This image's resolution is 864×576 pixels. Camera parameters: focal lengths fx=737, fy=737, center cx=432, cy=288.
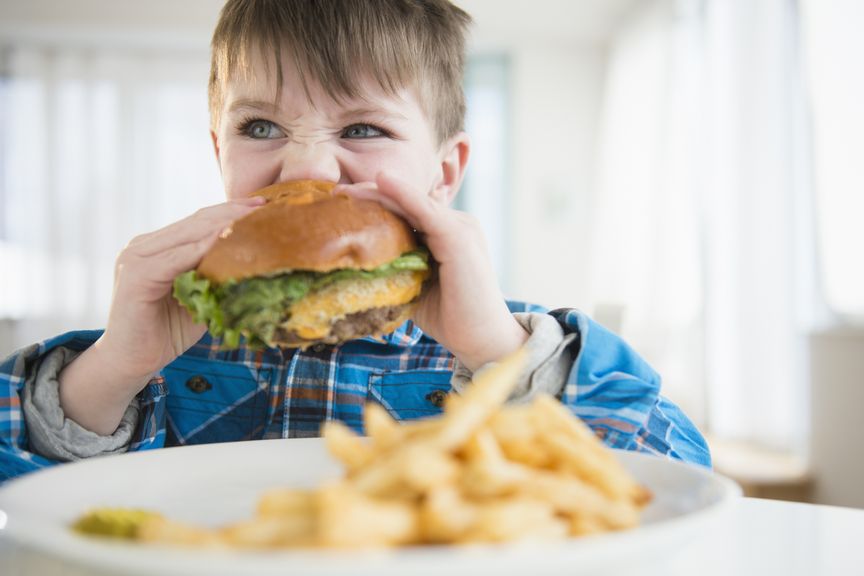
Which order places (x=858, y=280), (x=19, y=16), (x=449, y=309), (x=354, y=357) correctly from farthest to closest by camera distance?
(x=19, y=16) → (x=858, y=280) → (x=354, y=357) → (x=449, y=309)

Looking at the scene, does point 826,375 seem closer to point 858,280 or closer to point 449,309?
point 858,280

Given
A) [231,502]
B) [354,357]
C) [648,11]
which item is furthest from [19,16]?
[231,502]

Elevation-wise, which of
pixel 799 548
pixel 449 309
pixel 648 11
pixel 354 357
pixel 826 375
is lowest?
pixel 826 375

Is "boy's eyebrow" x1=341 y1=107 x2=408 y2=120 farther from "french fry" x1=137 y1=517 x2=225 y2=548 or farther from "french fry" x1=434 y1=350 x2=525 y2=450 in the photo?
"french fry" x1=137 y1=517 x2=225 y2=548

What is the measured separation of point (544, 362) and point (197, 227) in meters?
0.57

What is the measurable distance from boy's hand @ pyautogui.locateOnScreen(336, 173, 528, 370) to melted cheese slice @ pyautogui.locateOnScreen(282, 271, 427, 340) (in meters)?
0.10

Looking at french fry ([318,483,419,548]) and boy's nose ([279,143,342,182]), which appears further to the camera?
boy's nose ([279,143,342,182])

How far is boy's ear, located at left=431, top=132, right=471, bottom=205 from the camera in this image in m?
1.82

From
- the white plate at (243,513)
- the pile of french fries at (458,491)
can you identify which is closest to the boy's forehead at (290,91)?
the white plate at (243,513)

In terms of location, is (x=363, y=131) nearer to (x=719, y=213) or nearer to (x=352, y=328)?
(x=352, y=328)

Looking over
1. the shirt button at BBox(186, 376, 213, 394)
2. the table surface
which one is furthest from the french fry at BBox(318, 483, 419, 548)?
the shirt button at BBox(186, 376, 213, 394)

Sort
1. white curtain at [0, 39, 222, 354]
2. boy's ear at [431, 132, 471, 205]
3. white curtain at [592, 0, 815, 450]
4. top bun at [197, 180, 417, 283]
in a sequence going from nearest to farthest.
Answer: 1. top bun at [197, 180, 417, 283]
2. boy's ear at [431, 132, 471, 205]
3. white curtain at [592, 0, 815, 450]
4. white curtain at [0, 39, 222, 354]

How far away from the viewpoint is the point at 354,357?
1664mm

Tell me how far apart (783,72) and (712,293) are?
1521 mm
